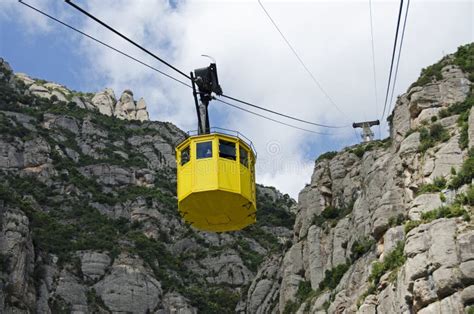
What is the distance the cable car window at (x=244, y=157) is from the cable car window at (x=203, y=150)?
1147 mm

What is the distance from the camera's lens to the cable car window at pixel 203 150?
2367cm

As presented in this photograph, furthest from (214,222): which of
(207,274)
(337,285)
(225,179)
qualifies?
(207,274)

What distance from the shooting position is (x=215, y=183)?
22484 mm

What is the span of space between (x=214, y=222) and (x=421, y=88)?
41.3m

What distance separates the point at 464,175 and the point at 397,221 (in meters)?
8.57

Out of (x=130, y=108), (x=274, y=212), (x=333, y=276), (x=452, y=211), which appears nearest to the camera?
(x=452, y=211)

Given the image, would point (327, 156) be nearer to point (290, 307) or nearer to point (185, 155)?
point (290, 307)

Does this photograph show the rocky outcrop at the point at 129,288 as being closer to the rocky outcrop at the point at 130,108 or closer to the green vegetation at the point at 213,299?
the green vegetation at the point at 213,299

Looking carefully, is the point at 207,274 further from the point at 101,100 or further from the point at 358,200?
the point at 101,100

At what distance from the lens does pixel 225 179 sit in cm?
2280

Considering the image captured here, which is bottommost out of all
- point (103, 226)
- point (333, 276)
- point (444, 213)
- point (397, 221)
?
point (444, 213)

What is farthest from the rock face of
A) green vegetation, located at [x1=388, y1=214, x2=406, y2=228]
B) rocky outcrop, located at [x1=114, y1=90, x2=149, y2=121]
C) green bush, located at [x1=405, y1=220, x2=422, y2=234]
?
rocky outcrop, located at [x1=114, y1=90, x2=149, y2=121]

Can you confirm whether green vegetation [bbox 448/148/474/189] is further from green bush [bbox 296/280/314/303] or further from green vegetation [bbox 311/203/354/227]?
green bush [bbox 296/280/314/303]

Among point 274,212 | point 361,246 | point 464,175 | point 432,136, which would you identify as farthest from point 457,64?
point 274,212
